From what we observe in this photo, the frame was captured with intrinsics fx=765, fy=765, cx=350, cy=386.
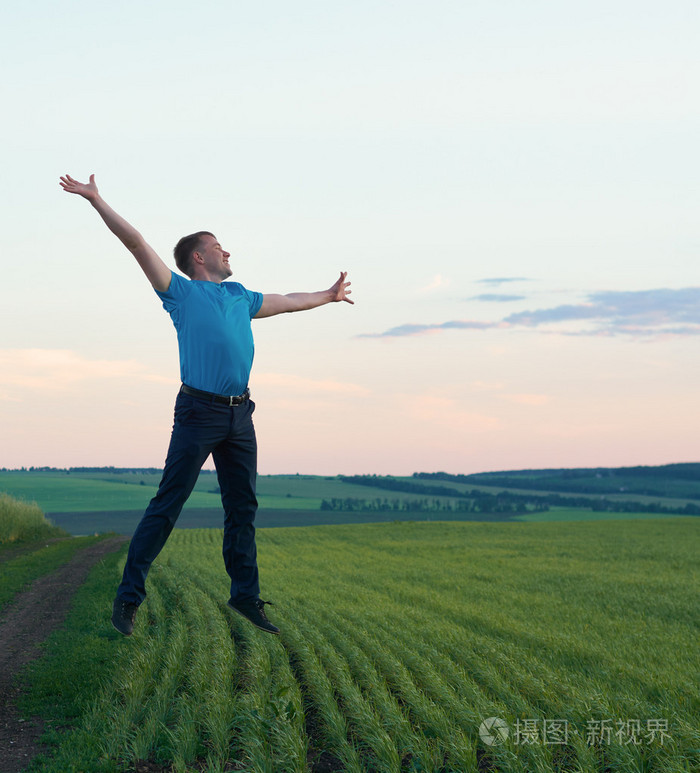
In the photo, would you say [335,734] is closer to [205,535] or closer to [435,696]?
[435,696]

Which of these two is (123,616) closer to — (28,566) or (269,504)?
(28,566)

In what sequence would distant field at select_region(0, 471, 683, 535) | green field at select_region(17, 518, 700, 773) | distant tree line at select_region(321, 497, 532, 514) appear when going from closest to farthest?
green field at select_region(17, 518, 700, 773) → distant field at select_region(0, 471, 683, 535) → distant tree line at select_region(321, 497, 532, 514)

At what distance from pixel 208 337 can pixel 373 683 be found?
10.6ft

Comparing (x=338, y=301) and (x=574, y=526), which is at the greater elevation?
(x=338, y=301)

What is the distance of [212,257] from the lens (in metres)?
6.19

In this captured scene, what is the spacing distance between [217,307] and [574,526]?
4278cm

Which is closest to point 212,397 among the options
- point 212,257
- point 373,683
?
point 212,257

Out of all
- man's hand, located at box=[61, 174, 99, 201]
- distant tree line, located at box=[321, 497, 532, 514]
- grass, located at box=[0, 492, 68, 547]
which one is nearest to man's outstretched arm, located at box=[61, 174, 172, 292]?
man's hand, located at box=[61, 174, 99, 201]

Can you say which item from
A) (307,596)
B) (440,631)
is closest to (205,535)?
(307,596)

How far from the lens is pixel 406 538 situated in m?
A: 39.7

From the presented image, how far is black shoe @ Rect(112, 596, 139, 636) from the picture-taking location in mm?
5658

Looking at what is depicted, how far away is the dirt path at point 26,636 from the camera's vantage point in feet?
17.4

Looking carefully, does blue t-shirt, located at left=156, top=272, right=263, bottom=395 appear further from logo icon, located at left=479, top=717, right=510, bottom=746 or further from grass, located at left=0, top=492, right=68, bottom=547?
grass, located at left=0, top=492, right=68, bottom=547

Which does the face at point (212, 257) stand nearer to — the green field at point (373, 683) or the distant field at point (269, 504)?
the green field at point (373, 683)
